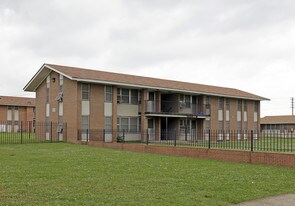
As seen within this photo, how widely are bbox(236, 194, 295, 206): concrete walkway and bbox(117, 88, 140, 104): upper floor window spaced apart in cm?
2425

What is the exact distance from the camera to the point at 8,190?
27.4ft

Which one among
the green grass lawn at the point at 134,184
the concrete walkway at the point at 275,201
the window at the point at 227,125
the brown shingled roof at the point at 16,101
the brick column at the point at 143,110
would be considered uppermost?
the brown shingled roof at the point at 16,101

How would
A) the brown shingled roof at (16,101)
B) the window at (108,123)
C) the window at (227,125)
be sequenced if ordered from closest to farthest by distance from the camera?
1. the window at (108,123)
2. the window at (227,125)
3. the brown shingled roof at (16,101)

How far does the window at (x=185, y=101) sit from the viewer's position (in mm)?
36809

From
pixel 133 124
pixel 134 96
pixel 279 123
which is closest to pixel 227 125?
pixel 133 124

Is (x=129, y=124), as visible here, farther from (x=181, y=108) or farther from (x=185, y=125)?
(x=185, y=125)

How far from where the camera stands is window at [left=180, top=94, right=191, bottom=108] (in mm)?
36809

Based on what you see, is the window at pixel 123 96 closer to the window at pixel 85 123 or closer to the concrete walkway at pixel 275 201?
the window at pixel 85 123

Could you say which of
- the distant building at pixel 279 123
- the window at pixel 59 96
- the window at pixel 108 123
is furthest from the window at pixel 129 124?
the distant building at pixel 279 123

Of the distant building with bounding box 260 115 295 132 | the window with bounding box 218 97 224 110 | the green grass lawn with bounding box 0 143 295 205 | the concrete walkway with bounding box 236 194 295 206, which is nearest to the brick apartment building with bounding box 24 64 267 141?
the window with bounding box 218 97 224 110

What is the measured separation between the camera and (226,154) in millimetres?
16297

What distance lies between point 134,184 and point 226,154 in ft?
26.0

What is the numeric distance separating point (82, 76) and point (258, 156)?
1666 cm

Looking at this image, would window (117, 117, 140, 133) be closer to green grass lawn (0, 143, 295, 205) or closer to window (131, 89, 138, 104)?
window (131, 89, 138, 104)
